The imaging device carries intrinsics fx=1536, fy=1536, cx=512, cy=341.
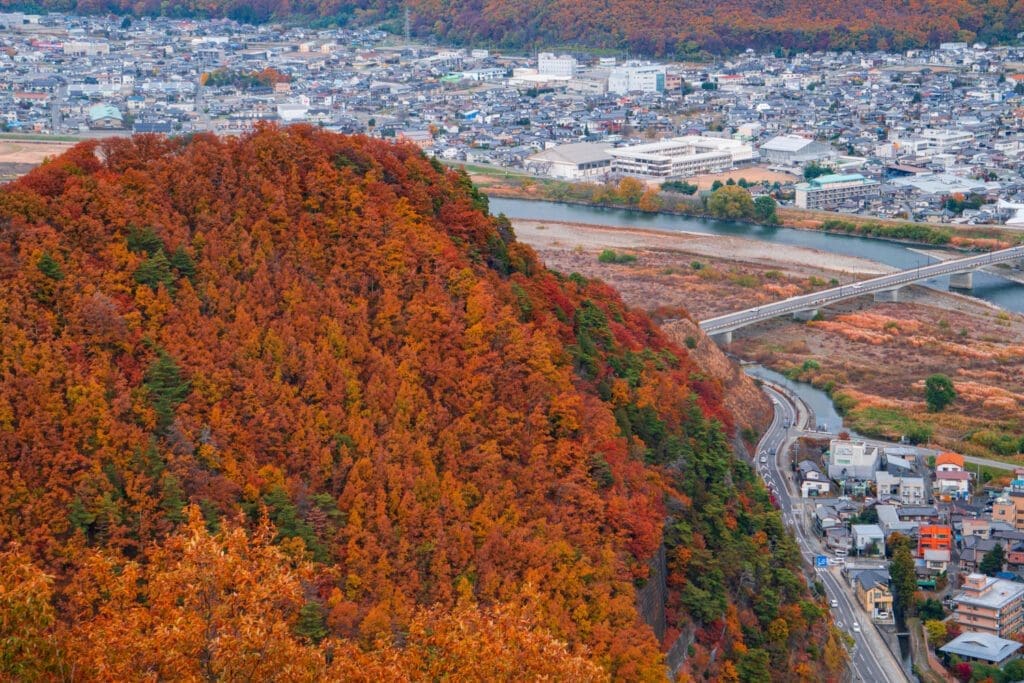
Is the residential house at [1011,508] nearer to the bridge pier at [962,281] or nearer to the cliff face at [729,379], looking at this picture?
the cliff face at [729,379]

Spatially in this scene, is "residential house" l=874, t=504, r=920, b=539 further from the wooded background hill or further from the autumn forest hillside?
the wooded background hill

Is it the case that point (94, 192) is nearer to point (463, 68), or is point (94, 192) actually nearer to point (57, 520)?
point (57, 520)

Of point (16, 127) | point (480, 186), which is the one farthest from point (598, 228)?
point (16, 127)

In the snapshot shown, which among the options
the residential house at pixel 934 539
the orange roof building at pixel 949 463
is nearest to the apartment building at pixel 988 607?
the residential house at pixel 934 539

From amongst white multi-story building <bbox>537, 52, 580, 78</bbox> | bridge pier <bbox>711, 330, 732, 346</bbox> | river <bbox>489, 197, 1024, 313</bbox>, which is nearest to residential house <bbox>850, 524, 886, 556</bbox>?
bridge pier <bbox>711, 330, 732, 346</bbox>

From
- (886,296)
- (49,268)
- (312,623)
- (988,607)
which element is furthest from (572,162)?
(312,623)

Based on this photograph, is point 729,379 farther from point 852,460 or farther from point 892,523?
point 892,523
